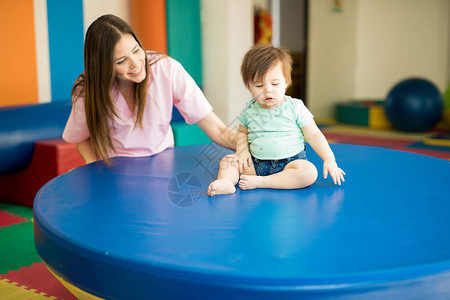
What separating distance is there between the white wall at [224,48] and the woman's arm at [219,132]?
226 centimetres

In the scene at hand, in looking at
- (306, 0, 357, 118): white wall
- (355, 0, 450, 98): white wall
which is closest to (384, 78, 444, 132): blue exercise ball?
(306, 0, 357, 118): white wall

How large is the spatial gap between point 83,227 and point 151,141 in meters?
0.89

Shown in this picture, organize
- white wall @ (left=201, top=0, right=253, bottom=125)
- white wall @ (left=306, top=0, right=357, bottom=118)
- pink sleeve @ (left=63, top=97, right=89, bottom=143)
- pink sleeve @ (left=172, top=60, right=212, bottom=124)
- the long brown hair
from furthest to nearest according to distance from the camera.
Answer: white wall @ (left=306, top=0, right=357, bottom=118)
white wall @ (left=201, top=0, right=253, bottom=125)
pink sleeve @ (left=172, top=60, right=212, bottom=124)
pink sleeve @ (left=63, top=97, right=89, bottom=143)
the long brown hair

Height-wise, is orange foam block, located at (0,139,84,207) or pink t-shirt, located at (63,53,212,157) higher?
pink t-shirt, located at (63,53,212,157)

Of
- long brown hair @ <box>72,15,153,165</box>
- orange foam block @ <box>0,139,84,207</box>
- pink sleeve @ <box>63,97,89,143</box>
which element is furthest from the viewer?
orange foam block @ <box>0,139,84,207</box>

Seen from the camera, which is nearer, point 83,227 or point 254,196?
point 83,227

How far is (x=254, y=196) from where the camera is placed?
1260 mm

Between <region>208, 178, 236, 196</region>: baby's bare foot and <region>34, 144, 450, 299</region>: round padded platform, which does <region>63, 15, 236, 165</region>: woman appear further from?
<region>208, 178, 236, 196</region>: baby's bare foot

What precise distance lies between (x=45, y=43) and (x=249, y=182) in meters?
2.39

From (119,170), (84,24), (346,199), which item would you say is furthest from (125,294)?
(84,24)

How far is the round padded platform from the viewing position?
79 cm

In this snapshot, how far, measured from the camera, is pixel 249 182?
4.32 ft

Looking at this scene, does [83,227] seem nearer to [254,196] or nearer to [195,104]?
[254,196]

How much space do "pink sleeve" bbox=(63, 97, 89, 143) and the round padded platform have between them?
366mm
